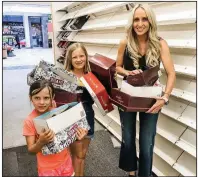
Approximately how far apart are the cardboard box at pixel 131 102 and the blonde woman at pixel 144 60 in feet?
0.13

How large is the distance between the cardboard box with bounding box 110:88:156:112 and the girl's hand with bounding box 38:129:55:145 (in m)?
0.51

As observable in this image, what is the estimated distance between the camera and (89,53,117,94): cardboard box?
4.97 ft

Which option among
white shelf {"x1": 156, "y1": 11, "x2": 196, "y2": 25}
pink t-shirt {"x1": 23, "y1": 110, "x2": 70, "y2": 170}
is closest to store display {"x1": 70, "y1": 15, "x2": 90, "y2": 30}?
white shelf {"x1": 156, "y1": 11, "x2": 196, "y2": 25}

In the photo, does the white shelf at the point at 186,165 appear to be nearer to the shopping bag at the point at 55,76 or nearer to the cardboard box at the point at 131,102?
the cardboard box at the point at 131,102

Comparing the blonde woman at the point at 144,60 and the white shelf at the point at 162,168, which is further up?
the blonde woman at the point at 144,60

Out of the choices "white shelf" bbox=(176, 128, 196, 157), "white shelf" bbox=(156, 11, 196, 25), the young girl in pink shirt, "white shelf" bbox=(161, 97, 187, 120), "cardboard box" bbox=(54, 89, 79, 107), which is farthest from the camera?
"white shelf" bbox=(161, 97, 187, 120)

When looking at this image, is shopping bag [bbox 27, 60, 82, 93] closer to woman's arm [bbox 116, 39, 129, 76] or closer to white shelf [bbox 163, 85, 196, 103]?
woman's arm [bbox 116, 39, 129, 76]

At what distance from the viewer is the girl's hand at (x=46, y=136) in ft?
3.65

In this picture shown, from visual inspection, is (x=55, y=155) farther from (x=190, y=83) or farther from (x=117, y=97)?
(x=190, y=83)

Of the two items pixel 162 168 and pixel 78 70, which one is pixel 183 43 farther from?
pixel 162 168

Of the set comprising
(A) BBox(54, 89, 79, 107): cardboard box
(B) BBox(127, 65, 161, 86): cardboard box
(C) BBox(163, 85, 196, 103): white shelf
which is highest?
(B) BBox(127, 65, 161, 86): cardboard box

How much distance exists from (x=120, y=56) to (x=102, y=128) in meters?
1.63

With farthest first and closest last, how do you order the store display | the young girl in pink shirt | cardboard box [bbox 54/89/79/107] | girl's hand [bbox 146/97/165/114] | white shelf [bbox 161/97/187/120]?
1. the store display
2. white shelf [bbox 161/97/187/120]
3. girl's hand [bbox 146/97/165/114]
4. cardboard box [bbox 54/89/79/107]
5. the young girl in pink shirt

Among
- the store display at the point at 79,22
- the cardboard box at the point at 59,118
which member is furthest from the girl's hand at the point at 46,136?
the store display at the point at 79,22
